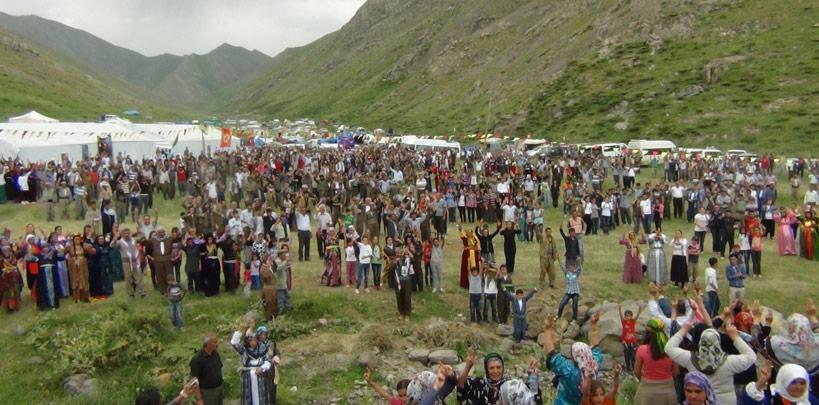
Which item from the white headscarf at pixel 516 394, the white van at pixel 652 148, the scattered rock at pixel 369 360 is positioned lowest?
the scattered rock at pixel 369 360

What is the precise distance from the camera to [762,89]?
49688 mm

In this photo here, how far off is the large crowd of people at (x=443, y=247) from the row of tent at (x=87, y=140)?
3856 mm

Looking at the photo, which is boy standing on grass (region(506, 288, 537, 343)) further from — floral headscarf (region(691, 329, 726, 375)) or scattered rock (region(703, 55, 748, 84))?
scattered rock (region(703, 55, 748, 84))

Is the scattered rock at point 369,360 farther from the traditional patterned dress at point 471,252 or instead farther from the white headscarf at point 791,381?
the white headscarf at point 791,381

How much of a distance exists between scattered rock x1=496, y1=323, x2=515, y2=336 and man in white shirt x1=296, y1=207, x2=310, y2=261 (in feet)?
21.8

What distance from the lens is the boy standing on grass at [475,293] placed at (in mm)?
14312

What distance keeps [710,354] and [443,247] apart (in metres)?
14.3

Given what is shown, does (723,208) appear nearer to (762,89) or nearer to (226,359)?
(226,359)

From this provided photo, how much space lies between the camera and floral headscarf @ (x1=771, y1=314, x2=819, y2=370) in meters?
6.77

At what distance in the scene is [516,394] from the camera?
6.52 meters

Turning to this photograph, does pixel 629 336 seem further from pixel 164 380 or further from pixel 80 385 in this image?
pixel 80 385

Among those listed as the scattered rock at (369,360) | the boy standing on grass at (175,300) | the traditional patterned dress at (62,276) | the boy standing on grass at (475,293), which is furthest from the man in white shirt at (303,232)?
the scattered rock at (369,360)

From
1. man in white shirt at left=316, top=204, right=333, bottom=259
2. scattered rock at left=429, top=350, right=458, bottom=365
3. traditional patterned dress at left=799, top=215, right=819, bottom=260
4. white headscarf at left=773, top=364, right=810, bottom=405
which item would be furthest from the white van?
white headscarf at left=773, top=364, right=810, bottom=405

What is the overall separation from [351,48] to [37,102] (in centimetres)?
9597
